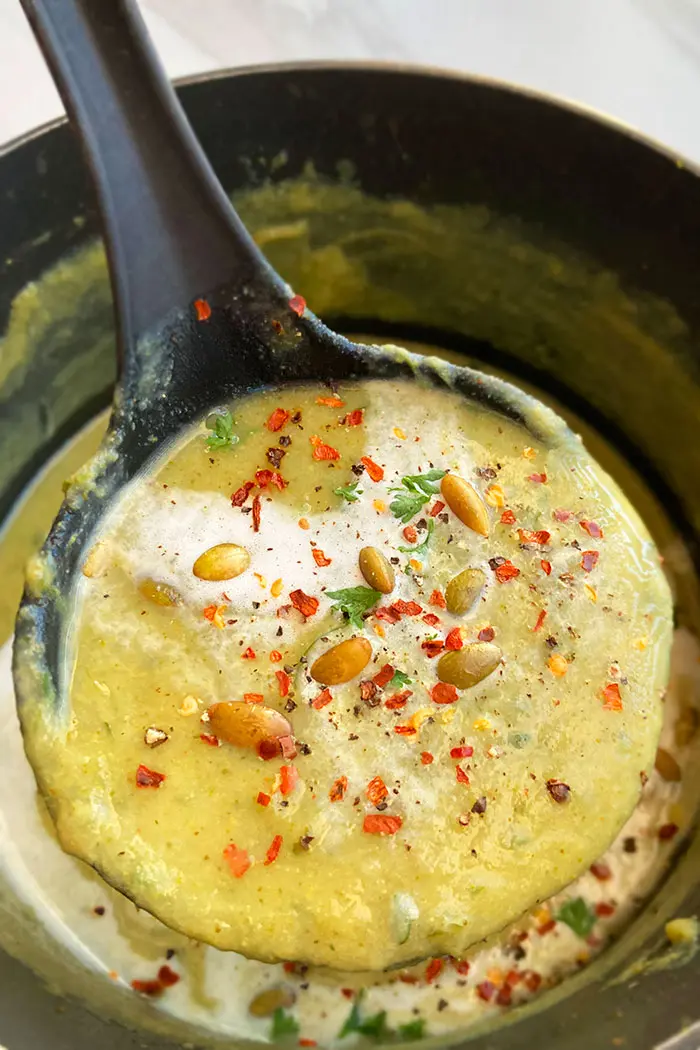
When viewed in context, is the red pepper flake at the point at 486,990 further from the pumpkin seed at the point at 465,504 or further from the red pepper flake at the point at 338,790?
the pumpkin seed at the point at 465,504

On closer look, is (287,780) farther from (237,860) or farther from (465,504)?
(465,504)

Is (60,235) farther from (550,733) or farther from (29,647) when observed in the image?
(550,733)

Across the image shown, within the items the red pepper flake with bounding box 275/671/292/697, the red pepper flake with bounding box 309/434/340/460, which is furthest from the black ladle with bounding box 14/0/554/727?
the red pepper flake with bounding box 275/671/292/697

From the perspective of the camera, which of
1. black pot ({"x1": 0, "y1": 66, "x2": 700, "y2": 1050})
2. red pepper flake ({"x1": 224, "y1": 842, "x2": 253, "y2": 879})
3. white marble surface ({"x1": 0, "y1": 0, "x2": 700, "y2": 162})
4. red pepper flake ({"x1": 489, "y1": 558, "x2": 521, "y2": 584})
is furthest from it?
white marble surface ({"x1": 0, "y1": 0, "x2": 700, "y2": 162})

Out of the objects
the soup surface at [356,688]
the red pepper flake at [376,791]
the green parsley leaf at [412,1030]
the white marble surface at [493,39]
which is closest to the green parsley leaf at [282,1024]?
the green parsley leaf at [412,1030]

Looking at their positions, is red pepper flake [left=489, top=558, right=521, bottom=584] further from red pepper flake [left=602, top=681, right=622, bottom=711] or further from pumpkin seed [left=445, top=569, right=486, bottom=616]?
red pepper flake [left=602, top=681, right=622, bottom=711]

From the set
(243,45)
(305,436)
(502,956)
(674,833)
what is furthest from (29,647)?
(243,45)
